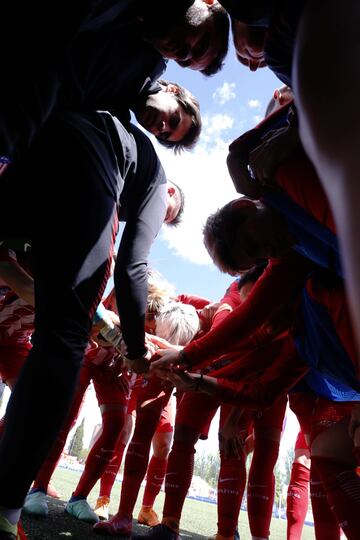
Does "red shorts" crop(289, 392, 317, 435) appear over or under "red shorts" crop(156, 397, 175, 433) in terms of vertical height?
over

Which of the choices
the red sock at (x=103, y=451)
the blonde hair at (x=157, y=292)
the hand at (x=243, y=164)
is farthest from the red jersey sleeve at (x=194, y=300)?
the hand at (x=243, y=164)

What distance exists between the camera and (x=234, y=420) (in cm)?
219

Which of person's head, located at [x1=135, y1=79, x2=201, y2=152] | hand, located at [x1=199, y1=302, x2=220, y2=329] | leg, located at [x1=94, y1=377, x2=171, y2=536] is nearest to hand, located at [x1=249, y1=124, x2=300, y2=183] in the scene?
person's head, located at [x1=135, y1=79, x2=201, y2=152]

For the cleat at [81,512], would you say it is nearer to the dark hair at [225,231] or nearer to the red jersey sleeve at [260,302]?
the red jersey sleeve at [260,302]

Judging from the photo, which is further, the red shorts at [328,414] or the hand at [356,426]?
→ the red shorts at [328,414]

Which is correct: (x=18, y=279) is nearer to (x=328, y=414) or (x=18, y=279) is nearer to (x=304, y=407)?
(x=328, y=414)

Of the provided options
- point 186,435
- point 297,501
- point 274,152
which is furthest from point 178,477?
point 274,152

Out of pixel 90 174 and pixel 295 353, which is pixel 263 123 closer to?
pixel 90 174

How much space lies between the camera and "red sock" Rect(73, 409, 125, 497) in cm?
223

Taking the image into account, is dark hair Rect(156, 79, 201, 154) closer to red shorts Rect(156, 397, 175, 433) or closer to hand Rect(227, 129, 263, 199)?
hand Rect(227, 129, 263, 199)

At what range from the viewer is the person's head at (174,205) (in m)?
2.43

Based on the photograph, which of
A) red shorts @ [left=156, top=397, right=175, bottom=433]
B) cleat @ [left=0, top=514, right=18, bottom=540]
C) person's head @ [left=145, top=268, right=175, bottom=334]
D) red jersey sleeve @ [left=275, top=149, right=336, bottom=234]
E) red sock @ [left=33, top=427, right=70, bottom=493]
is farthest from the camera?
red shorts @ [left=156, top=397, right=175, bottom=433]

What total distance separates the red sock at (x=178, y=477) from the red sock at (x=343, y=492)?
2.37 feet

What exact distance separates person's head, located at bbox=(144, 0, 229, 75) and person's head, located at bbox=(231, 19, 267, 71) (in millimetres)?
100
